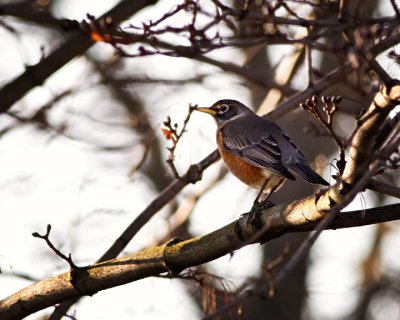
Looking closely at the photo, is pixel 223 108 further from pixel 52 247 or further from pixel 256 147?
pixel 52 247

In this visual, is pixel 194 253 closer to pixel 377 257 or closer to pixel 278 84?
pixel 278 84

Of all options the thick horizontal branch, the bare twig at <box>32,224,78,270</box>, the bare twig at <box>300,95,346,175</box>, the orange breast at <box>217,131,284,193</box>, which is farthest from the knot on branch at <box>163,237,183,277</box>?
the orange breast at <box>217,131,284,193</box>

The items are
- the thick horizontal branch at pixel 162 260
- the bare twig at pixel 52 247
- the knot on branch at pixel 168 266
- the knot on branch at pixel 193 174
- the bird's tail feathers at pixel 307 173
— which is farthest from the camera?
→ the knot on branch at pixel 193 174

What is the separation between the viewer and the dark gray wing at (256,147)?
22.1 ft

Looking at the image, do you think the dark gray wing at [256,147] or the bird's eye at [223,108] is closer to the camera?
the dark gray wing at [256,147]

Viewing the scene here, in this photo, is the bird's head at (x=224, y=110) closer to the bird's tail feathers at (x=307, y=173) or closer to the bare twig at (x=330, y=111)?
the bird's tail feathers at (x=307, y=173)

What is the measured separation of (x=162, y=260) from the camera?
5.18 m

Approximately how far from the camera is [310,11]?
795 centimetres

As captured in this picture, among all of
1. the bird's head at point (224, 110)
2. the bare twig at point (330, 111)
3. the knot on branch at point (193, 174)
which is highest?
the bird's head at point (224, 110)

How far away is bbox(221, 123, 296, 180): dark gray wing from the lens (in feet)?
22.1

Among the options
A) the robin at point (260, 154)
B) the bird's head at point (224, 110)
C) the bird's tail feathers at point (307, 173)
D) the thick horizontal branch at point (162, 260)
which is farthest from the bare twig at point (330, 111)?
the bird's head at point (224, 110)

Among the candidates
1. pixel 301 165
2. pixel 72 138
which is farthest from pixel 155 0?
pixel 72 138

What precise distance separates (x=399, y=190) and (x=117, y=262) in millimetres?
2147

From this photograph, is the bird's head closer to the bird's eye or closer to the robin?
the bird's eye
